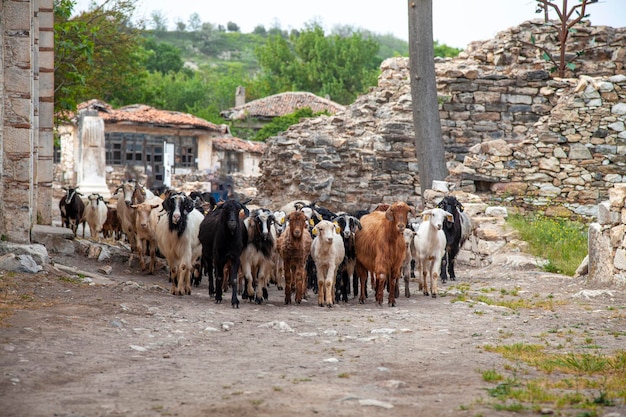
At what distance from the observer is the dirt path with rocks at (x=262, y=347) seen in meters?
6.02

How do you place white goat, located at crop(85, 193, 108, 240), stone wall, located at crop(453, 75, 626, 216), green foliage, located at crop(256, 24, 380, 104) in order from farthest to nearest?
green foliage, located at crop(256, 24, 380, 104) → white goat, located at crop(85, 193, 108, 240) → stone wall, located at crop(453, 75, 626, 216)

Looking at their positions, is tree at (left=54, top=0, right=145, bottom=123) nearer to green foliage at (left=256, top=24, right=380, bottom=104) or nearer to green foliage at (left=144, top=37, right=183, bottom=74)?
green foliage at (left=256, top=24, right=380, bottom=104)

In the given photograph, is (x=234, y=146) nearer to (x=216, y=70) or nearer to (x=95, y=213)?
(x=95, y=213)

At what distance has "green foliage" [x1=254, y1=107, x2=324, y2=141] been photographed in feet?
177

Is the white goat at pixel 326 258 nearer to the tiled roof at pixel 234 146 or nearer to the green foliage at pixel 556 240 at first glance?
the green foliage at pixel 556 240

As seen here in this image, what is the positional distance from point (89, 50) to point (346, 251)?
11.0 metres

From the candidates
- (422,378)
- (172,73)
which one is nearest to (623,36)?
(422,378)

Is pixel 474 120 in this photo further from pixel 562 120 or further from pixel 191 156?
pixel 191 156

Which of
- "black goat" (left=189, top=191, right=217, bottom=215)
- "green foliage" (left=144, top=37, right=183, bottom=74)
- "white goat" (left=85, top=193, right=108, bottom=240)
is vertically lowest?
"white goat" (left=85, top=193, right=108, bottom=240)

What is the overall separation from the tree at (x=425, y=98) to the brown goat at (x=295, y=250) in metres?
10.4

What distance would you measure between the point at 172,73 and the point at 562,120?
208ft

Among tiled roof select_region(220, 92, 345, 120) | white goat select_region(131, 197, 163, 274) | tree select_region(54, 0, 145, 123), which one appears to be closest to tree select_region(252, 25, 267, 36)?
tiled roof select_region(220, 92, 345, 120)

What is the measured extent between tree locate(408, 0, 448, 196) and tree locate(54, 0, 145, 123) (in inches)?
318

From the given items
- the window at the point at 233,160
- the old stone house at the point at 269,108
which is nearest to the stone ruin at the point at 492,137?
the window at the point at 233,160
